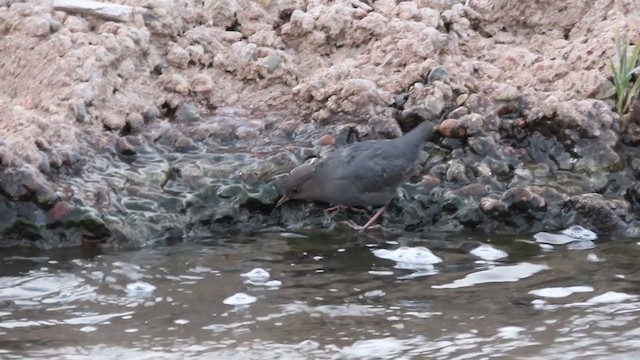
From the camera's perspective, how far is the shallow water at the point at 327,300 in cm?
466

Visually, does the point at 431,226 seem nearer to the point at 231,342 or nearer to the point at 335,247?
the point at 335,247

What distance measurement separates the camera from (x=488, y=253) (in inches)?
240

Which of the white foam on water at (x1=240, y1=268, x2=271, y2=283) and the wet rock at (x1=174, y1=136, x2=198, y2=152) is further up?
the wet rock at (x1=174, y1=136, x2=198, y2=152)

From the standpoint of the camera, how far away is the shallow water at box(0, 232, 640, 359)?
15.3ft

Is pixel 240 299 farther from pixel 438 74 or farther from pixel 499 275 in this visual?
pixel 438 74

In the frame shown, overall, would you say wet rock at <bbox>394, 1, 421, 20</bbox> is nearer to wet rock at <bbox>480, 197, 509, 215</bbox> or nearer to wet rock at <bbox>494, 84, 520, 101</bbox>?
wet rock at <bbox>494, 84, 520, 101</bbox>

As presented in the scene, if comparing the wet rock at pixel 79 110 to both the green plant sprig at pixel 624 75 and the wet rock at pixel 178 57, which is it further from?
the green plant sprig at pixel 624 75

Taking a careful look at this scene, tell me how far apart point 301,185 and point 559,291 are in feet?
5.87

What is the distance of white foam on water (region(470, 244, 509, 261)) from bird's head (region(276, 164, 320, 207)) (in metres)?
1.05

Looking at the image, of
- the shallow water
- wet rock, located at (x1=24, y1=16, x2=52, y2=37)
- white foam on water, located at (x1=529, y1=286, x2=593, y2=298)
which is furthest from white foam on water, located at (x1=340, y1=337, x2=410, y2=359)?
wet rock, located at (x1=24, y1=16, x2=52, y2=37)

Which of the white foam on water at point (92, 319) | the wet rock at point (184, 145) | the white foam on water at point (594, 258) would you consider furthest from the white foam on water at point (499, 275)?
the wet rock at point (184, 145)

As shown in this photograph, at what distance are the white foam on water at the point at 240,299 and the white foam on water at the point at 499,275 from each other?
91 cm

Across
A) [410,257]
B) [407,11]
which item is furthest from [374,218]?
[407,11]

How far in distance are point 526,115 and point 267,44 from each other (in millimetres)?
1797
